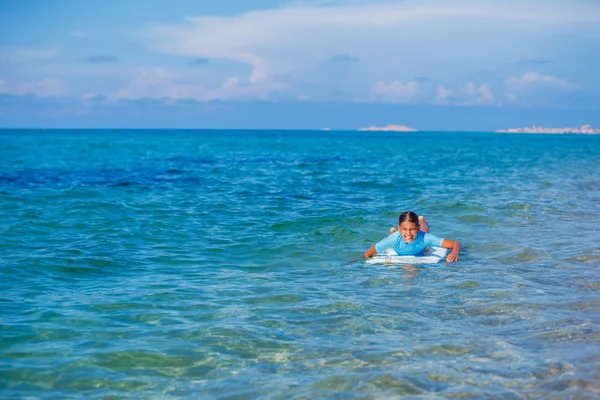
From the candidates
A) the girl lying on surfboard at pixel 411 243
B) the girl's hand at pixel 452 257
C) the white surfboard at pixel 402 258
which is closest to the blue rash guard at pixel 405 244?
the girl lying on surfboard at pixel 411 243

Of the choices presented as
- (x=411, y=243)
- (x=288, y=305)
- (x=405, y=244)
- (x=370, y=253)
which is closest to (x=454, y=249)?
(x=411, y=243)

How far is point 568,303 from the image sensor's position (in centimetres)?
795

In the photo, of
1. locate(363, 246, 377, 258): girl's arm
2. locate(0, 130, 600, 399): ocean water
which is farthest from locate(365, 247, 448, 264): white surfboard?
locate(0, 130, 600, 399): ocean water

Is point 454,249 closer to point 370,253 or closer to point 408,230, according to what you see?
point 408,230

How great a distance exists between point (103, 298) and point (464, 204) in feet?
41.3

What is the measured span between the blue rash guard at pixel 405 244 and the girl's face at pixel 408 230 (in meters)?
0.16

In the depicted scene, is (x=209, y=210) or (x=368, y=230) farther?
(x=209, y=210)

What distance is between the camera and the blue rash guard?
10.9 m

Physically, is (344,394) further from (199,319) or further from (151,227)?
(151,227)

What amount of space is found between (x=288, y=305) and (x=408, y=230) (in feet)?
11.0

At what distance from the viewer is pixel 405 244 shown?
1094 cm

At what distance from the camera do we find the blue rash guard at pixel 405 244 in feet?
35.8

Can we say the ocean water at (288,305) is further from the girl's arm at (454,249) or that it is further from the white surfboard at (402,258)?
the white surfboard at (402,258)

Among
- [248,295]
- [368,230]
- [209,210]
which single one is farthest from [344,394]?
[209,210]
